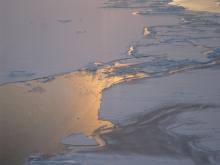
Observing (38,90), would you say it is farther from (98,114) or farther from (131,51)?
(131,51)

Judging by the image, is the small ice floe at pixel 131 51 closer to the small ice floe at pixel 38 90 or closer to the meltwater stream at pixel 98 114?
the meltwater stream at pixel 98 114

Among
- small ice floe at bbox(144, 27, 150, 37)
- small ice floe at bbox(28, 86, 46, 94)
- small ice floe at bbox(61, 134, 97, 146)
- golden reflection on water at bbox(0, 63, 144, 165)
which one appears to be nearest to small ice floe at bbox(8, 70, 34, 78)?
golden reflection on water at bbox(0, 63, 144, 165)

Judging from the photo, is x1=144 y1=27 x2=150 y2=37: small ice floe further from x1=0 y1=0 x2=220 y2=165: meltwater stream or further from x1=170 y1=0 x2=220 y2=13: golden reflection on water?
x1=170 y1=0 x2=220 y2=13: golden reflection on water

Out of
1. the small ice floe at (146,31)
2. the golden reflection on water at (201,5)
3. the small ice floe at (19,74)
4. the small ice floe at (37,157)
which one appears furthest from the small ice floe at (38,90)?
the golden reflection on water at (201,5)

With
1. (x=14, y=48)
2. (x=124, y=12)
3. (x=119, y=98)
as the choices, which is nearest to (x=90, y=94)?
(x=119, y=98)

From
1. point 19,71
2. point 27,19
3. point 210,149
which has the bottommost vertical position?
point 210,149

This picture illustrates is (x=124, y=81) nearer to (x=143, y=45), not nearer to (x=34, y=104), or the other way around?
(x=34, y=104)
